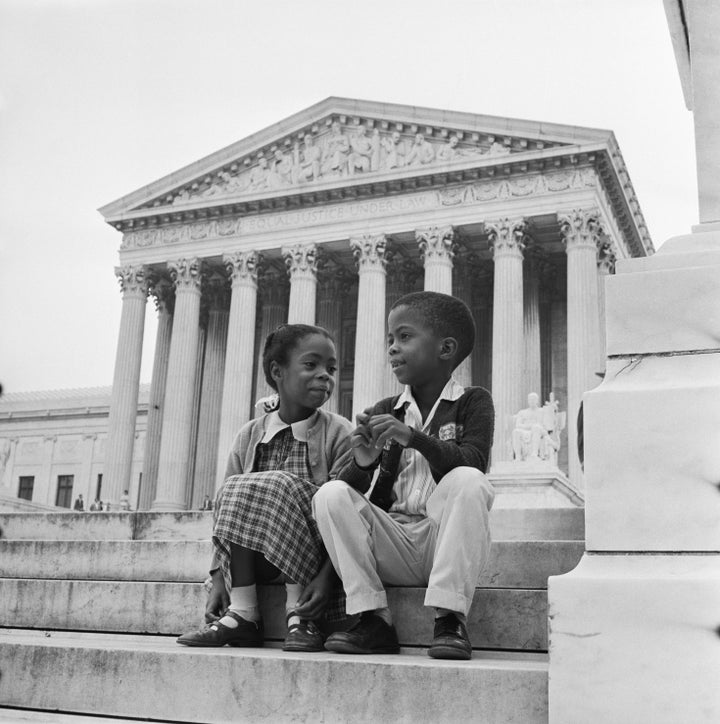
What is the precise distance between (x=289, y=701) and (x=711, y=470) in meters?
1.80

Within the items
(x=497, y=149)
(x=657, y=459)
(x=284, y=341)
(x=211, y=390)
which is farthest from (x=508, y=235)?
(x=657, y=459)

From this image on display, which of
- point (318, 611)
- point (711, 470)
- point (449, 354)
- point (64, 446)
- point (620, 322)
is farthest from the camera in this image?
point (64, 446)

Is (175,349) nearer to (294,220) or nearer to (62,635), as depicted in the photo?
(294,220)

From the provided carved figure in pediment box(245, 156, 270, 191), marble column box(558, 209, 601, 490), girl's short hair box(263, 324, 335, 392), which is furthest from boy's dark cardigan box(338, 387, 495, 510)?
carved figure in pediment box(245, 156, 270, 191)

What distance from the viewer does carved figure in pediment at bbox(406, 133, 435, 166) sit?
38.4m

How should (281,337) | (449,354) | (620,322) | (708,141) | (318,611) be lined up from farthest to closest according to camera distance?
(281,337) → (449,354) → (318,611) → (708,141) → (620,322)

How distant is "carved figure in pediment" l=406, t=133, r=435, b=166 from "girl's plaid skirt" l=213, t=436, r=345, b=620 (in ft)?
114

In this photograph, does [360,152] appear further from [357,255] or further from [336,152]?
[357,255]

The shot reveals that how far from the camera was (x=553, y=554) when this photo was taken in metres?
5.21

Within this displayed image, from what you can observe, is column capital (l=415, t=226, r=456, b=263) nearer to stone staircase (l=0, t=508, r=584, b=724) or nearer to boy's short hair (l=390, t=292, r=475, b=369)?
stone staircase (l=0, t=508, r=584, b=724)

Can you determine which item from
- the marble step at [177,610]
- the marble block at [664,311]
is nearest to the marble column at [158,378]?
the marble step at [177,610]

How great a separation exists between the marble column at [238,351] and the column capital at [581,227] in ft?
42.4

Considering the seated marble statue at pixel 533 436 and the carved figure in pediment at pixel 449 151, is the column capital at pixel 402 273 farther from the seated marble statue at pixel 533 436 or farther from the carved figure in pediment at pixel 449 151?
the seated marble statue at pixel 533 436

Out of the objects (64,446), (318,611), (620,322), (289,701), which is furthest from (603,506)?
(64,446)
